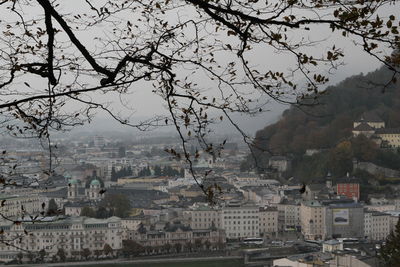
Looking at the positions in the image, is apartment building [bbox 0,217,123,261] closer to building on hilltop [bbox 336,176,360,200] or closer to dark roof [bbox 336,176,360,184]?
building on hilltop [bbox 336,176,360,200]

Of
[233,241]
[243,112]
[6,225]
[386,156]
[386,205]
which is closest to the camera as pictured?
[243,112]

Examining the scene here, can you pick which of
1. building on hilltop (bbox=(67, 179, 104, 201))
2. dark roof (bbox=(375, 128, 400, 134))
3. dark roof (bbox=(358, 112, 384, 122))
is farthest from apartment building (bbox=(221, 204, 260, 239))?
dark roof (bbox=(358, 112, 384, 122))

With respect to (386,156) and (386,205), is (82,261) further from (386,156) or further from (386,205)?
(386,156)

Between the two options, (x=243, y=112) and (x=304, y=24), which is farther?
(x=243, y=112)

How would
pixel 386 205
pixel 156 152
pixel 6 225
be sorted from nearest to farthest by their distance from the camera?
pixel 6 225, pixel 386 205, pixel 156 152

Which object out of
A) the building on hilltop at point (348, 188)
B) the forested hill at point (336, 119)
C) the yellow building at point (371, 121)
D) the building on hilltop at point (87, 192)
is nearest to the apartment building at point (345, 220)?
the building on hilltop at point (348, 188)

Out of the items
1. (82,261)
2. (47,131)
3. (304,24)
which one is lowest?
(82,261)

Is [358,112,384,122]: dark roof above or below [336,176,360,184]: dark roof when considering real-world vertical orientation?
above

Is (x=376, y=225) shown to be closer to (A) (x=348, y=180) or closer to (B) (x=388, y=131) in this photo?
(A) (x=348, y=180)

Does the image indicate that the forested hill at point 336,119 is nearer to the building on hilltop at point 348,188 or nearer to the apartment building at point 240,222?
A: the building on hilltop at point 348,188

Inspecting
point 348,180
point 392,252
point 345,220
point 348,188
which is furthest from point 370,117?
point 392,252

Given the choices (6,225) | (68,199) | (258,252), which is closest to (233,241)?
(258,252)
